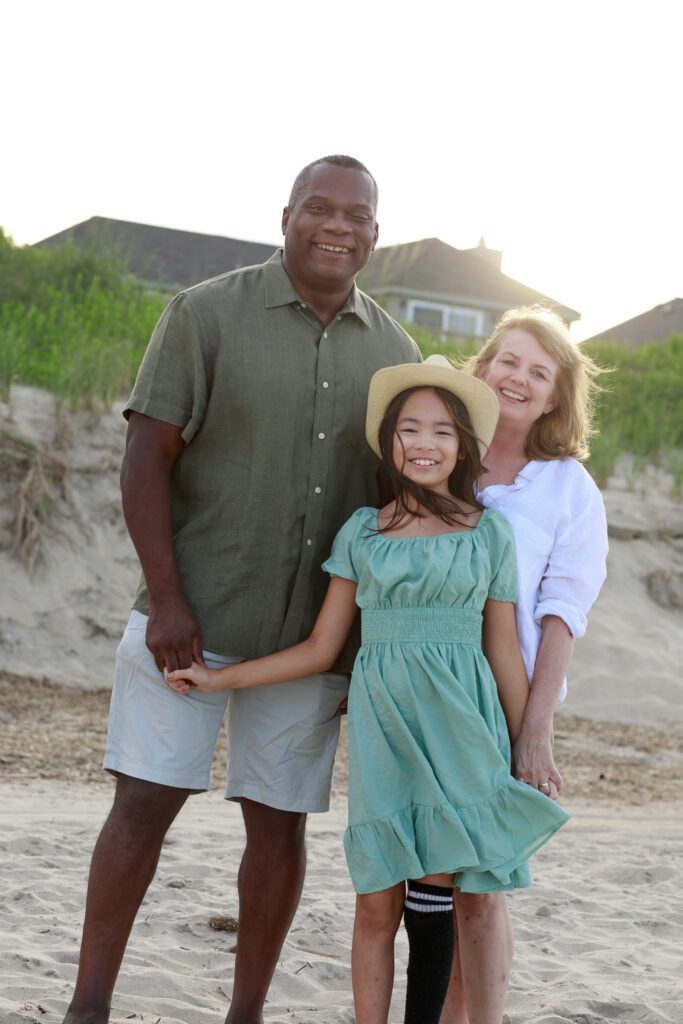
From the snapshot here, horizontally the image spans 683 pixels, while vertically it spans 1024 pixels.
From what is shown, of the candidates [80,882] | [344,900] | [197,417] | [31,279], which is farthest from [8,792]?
[31,279]

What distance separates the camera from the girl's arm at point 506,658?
2777 millimetres

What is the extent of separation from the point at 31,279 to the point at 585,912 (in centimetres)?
927

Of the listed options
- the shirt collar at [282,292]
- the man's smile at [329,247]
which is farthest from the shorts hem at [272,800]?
the man's smile at [329,247]

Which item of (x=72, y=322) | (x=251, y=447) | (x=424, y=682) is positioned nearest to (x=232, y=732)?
(x=424, y=682)

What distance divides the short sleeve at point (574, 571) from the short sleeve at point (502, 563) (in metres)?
0.12

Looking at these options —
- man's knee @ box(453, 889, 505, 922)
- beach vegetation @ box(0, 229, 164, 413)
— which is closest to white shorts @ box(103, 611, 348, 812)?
man's knee @ box(453, 889, 505, 922)

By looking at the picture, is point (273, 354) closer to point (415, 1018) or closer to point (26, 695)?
point (415, 1018)

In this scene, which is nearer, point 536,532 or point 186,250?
point 536,532

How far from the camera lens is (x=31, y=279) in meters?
12.0

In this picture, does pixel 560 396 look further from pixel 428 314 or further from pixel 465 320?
pixel 465 320

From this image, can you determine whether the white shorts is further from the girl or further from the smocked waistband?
the smocked waistband

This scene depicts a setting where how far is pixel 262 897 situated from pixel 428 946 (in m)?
0.49

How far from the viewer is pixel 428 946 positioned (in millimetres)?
2641

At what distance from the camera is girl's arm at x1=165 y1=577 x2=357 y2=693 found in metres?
2.83
